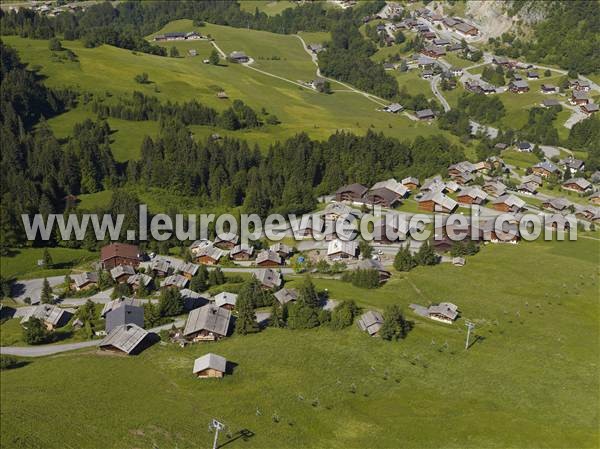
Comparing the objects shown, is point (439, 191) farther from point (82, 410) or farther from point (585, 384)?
point (82, 410)

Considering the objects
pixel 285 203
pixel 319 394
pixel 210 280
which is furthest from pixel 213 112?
pixel 319 394

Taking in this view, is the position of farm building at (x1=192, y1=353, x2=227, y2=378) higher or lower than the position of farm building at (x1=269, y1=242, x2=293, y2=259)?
higher

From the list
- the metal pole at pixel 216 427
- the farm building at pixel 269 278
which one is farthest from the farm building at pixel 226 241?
the metal pole at pixel 216 427

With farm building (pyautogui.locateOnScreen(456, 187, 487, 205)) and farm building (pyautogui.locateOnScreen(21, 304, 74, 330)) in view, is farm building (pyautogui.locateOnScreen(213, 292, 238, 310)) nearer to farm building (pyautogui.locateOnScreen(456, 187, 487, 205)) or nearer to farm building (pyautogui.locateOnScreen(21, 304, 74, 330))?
farm building (pyautogui.locateOnScreen(21, 304, 74, 330))

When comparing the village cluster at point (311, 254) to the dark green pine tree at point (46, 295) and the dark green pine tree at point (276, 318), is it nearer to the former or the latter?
the dark green pine tree at point (46, 295)

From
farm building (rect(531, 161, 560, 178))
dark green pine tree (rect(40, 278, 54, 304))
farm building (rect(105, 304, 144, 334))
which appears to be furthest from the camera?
farm building (rect(531, 161, 560, 178))

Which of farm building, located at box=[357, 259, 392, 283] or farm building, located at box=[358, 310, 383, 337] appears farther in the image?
farm building, located at box=[357, 259, 392, 283]

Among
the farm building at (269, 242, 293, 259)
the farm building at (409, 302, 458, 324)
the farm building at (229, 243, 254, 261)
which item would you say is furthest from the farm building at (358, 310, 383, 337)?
the farm building at (229, 243, 254, 261)
